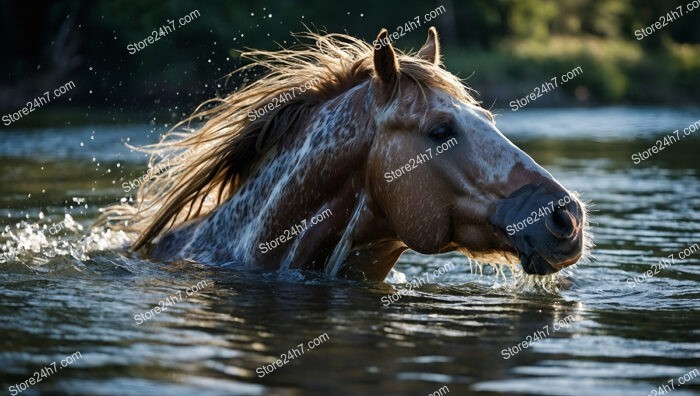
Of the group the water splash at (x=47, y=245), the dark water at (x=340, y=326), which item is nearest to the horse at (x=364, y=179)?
the dark water at (x=340, y=326)

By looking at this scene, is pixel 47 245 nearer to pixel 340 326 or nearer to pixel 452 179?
pixel 340 326

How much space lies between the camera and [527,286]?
6961 mm

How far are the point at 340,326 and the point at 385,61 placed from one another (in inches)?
60.1

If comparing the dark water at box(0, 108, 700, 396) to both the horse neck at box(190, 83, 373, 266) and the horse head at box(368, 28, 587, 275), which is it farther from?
the horse head at box(368, 28, 587, 275)

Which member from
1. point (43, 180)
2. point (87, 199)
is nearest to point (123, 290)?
point (87, 199)

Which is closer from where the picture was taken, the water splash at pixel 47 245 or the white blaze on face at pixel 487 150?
the white blaze on face at pixel 487 150

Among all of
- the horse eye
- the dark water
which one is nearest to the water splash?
the dark water

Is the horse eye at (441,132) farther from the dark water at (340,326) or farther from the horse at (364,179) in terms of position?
the dark water at (340,326)

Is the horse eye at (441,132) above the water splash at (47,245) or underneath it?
underneath

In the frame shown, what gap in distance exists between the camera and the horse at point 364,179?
5.85m

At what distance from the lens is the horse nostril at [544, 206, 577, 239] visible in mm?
5594

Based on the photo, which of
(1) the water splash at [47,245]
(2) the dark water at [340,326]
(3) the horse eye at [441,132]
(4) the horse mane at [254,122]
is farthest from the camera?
(1) the water splash at [47,245]

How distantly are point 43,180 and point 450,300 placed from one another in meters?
9.52

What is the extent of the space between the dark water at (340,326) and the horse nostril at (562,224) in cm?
54
